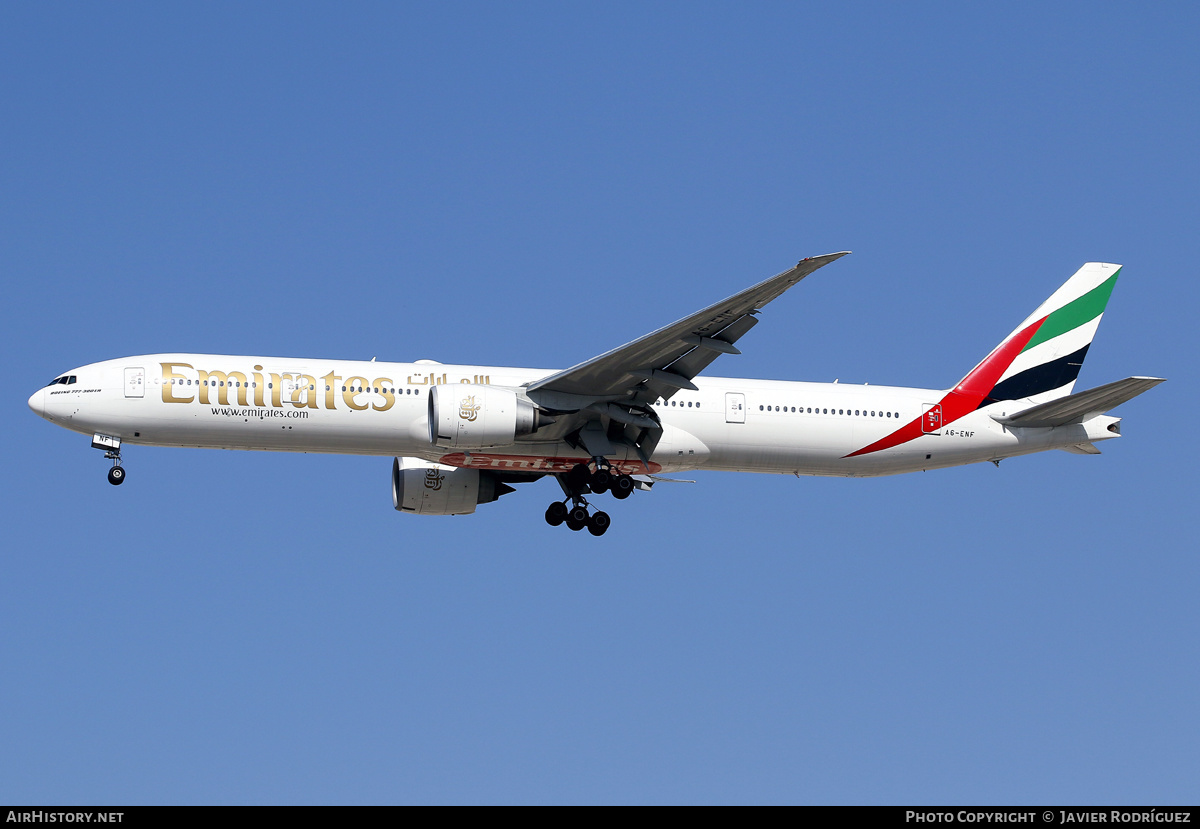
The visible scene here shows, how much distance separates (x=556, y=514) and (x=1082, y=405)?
42.9ft

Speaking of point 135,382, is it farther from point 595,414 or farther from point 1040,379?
point 1040,379

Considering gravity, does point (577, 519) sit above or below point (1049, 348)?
below

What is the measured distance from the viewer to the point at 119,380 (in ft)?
99.5

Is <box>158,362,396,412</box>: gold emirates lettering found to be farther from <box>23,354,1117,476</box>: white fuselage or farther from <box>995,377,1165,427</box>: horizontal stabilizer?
<box>995,377,1165,427</box>: horizontal stabilizer

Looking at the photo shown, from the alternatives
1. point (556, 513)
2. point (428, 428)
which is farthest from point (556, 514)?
point (428, 428)

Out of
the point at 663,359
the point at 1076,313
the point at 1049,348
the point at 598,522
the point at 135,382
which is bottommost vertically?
the point at 598,522

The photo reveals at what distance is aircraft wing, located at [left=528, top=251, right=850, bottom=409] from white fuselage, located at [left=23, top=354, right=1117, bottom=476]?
1.18 meters

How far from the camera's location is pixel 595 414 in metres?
31.4

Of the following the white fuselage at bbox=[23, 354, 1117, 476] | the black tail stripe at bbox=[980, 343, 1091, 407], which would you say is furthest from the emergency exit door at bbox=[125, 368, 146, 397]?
the black tail stripe at bbox=[980, 343, 1091, 407]

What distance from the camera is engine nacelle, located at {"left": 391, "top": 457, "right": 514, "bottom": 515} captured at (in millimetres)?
34844
